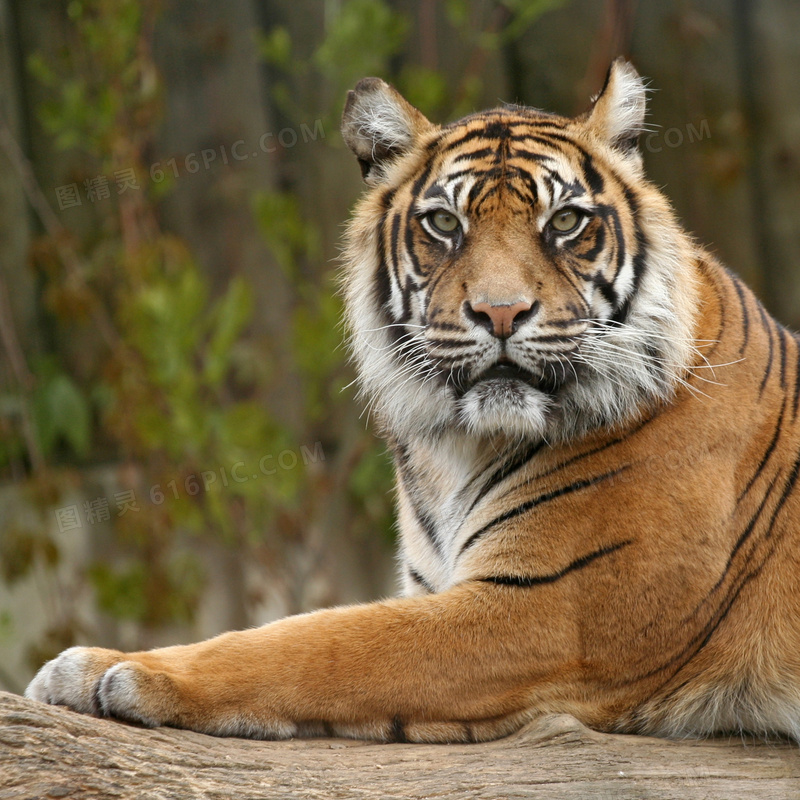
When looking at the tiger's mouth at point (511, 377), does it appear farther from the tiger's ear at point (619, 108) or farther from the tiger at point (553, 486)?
the tiger's ear at point (619, 108)

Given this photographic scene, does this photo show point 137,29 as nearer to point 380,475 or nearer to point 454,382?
point 380,475

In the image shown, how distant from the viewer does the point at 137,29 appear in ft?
16.0

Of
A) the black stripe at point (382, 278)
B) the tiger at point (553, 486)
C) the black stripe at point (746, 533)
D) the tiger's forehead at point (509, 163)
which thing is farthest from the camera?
the black stripe at point (382, 278)

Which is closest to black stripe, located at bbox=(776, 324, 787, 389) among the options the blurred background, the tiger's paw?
the tiger's paw

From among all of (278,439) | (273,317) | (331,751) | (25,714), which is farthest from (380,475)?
(25,714)

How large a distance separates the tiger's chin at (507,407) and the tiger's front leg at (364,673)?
41cm

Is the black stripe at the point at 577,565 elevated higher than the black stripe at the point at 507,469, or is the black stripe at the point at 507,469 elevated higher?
the black stripe at the point at 507,469

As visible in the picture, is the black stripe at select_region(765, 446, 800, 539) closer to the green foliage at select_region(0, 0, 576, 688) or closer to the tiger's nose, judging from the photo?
the tiger's nose

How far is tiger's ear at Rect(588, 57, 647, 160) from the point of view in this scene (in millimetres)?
2797

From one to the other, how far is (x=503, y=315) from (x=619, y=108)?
2.73 feet

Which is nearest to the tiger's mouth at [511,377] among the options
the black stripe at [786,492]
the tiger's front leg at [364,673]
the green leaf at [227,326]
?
the tiger's front leg at [364,673]

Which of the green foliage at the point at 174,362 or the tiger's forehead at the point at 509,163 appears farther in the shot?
the green foliage at the point at 174,362

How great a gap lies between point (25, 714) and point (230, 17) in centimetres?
437

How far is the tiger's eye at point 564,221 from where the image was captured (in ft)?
8.63
